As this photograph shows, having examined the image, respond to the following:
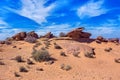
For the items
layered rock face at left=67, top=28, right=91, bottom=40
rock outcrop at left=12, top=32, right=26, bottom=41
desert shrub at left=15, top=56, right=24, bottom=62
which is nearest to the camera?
desert shrub at left=15, top=56, right=24, bottom=62

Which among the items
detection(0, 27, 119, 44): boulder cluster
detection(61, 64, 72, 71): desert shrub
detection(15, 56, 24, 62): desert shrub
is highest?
detection(0, 27, 119, 44): boulder cluster

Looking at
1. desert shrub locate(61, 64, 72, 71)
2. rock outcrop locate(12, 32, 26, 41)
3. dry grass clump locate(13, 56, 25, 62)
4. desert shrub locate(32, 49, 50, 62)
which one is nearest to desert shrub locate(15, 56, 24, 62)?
dry grass clump locate(13, 56, 25, 62)

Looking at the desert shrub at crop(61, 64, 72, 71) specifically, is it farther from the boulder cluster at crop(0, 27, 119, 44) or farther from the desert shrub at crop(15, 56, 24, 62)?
the boulder cluster at crop(0, 27, 119, 44)

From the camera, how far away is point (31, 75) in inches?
821

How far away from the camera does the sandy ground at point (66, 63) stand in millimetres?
21031

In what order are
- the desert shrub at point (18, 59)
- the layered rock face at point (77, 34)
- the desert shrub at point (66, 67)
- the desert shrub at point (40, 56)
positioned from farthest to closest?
the layered rock face at point (77, 34) → the desert shrub at point (40, 56) → the desert shrub at point (18, 59) → the desert shrub at point (66, 67)

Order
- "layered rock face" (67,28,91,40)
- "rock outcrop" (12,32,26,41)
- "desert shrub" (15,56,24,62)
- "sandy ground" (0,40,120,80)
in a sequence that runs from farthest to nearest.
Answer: "rock outcrop" (12,32,26,41)
"layered rock face" (67,28,91,40)
"desert shrub" (15,56,24,62)
"sandy ground" (0,40,120,80)

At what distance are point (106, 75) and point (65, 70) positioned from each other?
11.0 feet

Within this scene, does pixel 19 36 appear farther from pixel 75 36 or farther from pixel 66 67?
pixel 66 67

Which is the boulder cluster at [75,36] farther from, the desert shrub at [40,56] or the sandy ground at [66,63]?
the desert shrub at [40,56]

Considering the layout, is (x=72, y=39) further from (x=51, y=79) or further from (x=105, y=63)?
(x=51, y=79)

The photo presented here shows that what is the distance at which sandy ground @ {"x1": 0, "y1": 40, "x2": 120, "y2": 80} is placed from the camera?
21.0 metres

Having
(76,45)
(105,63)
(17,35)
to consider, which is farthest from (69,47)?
(17,35)

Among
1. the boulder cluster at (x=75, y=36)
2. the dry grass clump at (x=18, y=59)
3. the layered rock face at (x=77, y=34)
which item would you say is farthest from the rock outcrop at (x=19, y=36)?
the dry grass clump at (x=18, y=59)
